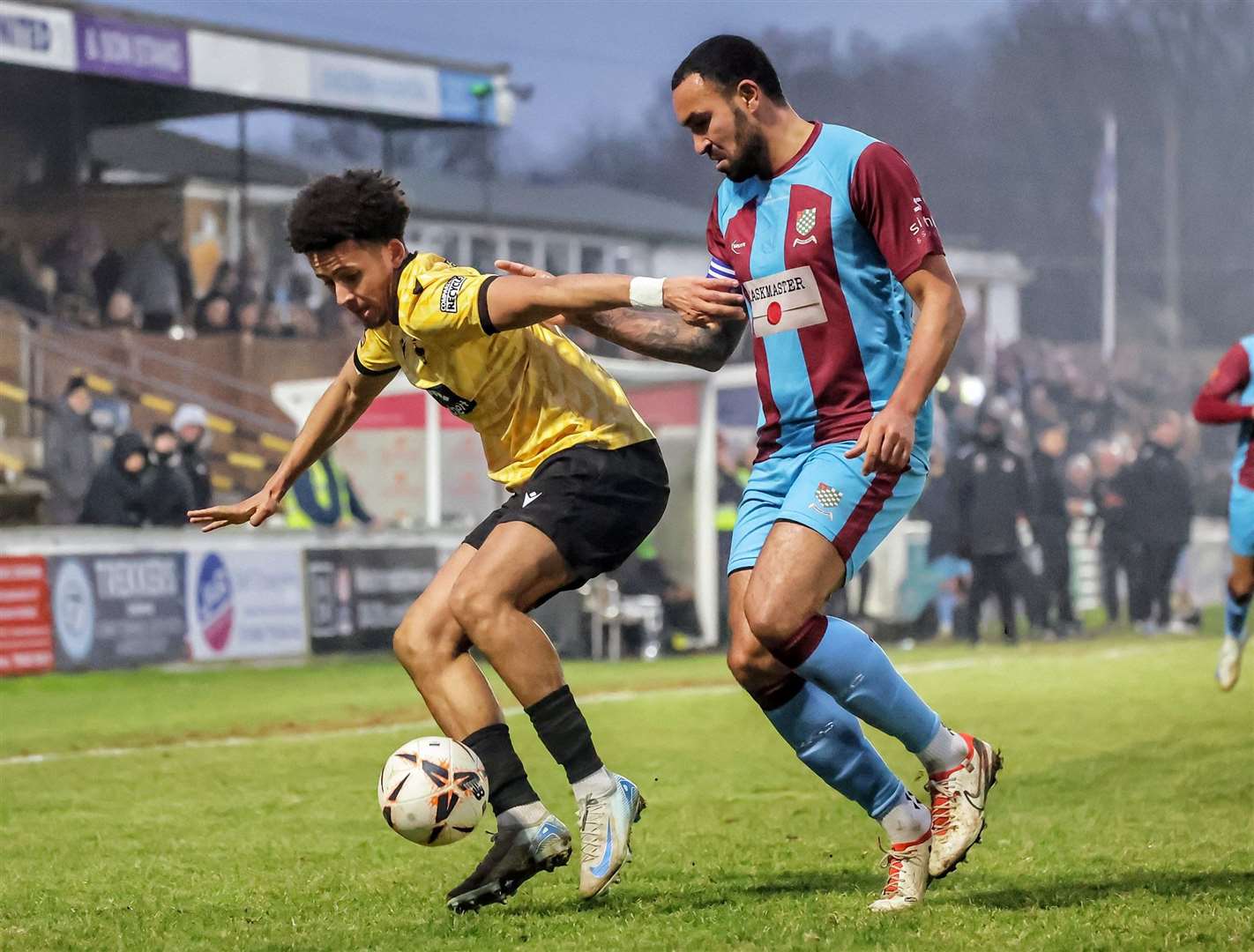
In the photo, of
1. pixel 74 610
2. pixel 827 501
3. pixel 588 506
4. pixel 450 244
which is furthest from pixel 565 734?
pixel 450 244

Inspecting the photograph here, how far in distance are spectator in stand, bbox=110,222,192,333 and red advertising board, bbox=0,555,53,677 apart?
814 centimetres

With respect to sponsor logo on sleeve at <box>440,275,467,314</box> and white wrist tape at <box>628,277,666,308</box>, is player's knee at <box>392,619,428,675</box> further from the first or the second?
white wrist tape at <box>628,277,666,308</box>

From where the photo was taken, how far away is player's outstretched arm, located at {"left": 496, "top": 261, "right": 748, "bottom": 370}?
5574 mm

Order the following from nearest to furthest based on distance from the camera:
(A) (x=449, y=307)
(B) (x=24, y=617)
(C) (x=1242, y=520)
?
1. (A) (x=449, y=307)
2. (C) (x=1242, y=520)
3. (B) (x=24, y=617)

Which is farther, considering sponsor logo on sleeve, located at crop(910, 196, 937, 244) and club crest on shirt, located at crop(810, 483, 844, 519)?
club crest on shirt, located at crop(810, 483, 844, 519)

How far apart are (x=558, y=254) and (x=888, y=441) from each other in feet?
109

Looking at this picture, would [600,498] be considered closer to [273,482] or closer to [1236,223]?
[273,482]

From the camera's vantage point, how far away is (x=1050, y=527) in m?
21.9

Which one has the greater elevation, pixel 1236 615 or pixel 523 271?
pixel 523 271

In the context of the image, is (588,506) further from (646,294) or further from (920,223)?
(920,223)

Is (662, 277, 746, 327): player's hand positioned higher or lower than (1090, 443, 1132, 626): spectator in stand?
higher

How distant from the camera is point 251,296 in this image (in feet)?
80.3

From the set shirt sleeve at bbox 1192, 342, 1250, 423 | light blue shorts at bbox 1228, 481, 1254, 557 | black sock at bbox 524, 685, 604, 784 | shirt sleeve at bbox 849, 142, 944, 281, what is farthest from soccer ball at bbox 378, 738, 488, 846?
light blue shorts at bbox 1228, 481, 1254, 557

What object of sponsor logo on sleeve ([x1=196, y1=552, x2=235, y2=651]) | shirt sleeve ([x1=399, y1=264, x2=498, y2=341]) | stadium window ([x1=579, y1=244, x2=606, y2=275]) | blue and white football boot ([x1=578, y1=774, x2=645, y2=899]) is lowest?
sponsor logo on sleeve ([x1=196, y1=552, x2=235, y2=651])
